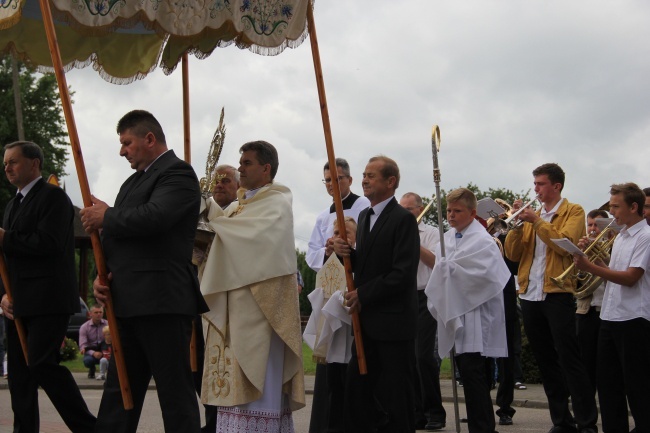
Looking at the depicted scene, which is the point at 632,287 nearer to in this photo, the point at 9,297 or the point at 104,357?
the point at 9,297

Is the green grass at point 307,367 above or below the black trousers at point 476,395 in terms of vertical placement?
below

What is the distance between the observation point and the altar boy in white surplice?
8703 millimetres

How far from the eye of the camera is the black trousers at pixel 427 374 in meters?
10.1

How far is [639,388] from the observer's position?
27.0 feet

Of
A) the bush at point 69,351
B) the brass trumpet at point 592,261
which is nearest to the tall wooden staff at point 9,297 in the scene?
the brass trumpet at point 592,261

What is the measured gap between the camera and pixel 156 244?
6.35 meters

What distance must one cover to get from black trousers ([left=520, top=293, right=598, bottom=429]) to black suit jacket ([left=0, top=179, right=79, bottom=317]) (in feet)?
12.8

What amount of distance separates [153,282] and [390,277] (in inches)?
76.1

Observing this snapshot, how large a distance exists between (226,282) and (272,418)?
100cm

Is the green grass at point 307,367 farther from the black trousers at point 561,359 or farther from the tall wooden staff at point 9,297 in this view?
the tall wooden staff at point 9,297

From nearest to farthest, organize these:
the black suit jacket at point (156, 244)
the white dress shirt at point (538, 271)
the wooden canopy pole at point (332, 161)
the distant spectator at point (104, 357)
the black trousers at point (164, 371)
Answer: the black suit jacket at point (156, 244) → the black trousers at point (164, 371) → the wooden canopy pole at point (332, 161) → the white dress shirt at point (538, 271) → the distant spectator at point (104, 357)

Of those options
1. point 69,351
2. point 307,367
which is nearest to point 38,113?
point 69,351

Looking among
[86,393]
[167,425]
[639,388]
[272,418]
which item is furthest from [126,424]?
[86,393]

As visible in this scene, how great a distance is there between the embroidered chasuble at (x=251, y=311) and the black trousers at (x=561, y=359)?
8.24 ft
